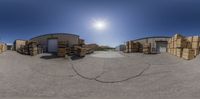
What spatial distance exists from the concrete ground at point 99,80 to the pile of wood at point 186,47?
1.26m

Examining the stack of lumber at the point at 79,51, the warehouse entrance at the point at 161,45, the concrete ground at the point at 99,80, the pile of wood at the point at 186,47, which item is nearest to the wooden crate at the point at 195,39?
the pile of wood at the point at 186,47

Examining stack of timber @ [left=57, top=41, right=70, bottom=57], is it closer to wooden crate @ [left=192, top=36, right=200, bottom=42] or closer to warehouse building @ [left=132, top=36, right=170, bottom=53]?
wooden crate @ [left=192, top=36, right=200, bottom=42]

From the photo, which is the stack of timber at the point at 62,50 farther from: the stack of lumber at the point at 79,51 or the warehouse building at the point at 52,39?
the warehouse building at the point at 52,39

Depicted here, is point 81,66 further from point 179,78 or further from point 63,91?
point 179,78

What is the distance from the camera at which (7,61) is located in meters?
16.7

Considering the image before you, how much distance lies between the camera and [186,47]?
20.4 meters

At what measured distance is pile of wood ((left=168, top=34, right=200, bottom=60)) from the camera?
1765 centimetres

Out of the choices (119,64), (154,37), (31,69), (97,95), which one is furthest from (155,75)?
(154,37)

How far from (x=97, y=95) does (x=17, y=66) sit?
29.5ft

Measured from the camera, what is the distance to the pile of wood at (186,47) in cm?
1765

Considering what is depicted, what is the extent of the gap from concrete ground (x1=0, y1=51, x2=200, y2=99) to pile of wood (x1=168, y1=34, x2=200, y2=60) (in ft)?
4.15

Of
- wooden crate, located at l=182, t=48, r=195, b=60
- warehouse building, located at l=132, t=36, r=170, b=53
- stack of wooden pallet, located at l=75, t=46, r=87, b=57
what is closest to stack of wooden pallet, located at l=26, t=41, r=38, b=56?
stack of wooden pallet, located at l=75, t=46, r=87, b=57

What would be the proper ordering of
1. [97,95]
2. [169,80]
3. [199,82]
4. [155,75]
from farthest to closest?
[155,75], [169,80], [199,82], [97,95]

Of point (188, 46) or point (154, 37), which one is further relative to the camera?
point (154, 37)
